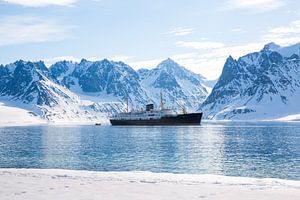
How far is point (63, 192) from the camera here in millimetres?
24500

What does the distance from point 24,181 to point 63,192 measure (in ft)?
16.8

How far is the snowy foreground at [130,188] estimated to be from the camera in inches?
927

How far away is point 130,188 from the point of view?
26.1 metres

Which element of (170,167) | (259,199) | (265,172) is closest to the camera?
(259,199)

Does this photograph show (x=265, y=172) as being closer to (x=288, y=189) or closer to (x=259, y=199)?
(x=288, y=189)

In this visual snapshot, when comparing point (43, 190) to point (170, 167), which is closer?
point (43, 190)

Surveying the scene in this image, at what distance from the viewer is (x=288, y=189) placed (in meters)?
26.9

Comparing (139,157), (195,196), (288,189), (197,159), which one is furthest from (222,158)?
(195,196)

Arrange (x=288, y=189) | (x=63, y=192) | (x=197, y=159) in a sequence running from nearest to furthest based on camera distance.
→ (x=63, y=192) < (x=288, y=189) < (x=197, y=159)

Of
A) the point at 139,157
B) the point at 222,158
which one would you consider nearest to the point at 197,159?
the point at 222,158

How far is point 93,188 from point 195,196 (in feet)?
20.6

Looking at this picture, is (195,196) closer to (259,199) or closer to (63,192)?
(259,199)

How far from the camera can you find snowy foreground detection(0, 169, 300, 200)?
23.5 meters

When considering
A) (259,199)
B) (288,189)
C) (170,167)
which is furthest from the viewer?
(170,167)
